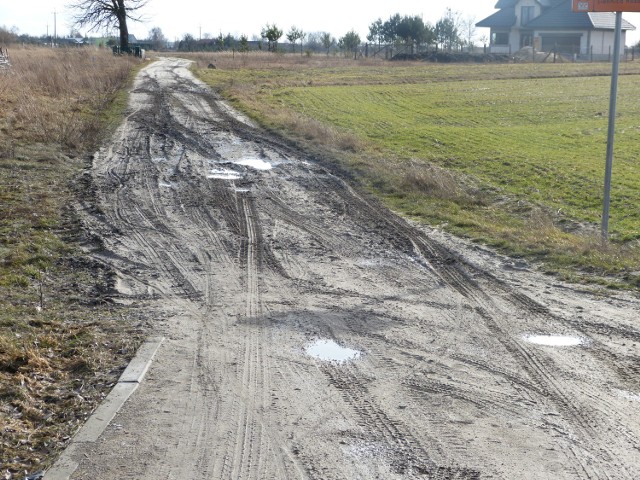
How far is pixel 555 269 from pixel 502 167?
9.36 metres

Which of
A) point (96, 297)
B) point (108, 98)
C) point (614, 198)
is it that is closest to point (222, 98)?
point (108, 98)

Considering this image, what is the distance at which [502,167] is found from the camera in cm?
1834

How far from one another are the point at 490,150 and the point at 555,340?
48.6 feet

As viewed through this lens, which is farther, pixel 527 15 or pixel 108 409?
pixel 527 15

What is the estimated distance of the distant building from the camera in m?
86.9

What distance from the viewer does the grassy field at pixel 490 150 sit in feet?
36.2

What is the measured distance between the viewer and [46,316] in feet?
24.4

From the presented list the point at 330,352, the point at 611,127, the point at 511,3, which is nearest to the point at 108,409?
the point at 330,352

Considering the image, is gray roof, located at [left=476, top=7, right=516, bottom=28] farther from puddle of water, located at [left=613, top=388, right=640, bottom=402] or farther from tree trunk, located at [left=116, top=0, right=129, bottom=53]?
puddle of water, located at [left=613, top=388, right=640, bottom=402]

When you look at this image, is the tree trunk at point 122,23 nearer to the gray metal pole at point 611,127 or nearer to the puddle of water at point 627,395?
the gray metal pole at point 611,127

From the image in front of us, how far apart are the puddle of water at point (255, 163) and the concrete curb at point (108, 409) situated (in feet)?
32.6

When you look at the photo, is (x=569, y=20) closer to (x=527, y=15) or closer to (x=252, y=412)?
(x=527, y=15)

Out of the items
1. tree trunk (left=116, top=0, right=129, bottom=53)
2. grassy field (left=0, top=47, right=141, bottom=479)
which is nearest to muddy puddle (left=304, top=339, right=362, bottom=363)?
grassy field (left=0, top=47, right=141, bottom=479)

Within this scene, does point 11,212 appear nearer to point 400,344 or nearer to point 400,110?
point 400,344
